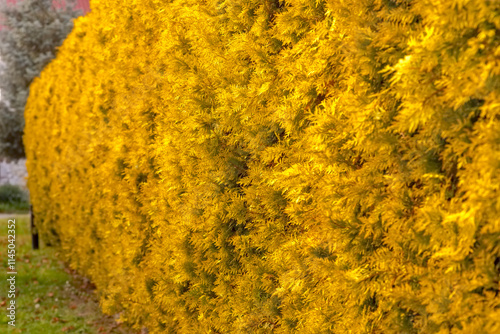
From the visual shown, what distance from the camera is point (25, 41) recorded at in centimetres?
1945

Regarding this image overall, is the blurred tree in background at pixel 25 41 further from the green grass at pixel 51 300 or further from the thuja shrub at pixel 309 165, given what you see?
the thuja shrub at pixel 309 165

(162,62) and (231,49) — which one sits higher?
(231,49)

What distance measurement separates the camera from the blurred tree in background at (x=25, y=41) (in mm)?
19375

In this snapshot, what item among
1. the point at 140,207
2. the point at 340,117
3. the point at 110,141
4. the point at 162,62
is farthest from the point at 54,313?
the point at 340,117

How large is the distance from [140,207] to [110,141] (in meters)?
1.42

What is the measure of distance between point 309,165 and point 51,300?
812 cm

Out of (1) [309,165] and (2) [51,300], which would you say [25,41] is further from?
(1) [309,165]

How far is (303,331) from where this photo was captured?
Result: 9.98 ft

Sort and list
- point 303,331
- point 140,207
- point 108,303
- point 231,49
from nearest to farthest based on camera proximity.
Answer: point 303,331, point 231,49, point 140,207, point 108,303

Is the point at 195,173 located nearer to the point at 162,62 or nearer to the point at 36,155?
the point at 162,62

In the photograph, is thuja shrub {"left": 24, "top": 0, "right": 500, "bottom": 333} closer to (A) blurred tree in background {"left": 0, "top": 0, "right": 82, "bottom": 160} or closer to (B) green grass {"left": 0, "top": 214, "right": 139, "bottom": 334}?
(B) green grass {"left": 0, "top": 214, "right": 139, "bottom": 334}

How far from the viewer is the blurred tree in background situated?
1938 centimetres

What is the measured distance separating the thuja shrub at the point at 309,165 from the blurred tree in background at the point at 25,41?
13.8 m

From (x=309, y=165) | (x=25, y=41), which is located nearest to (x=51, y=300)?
(x=309, y=165)
